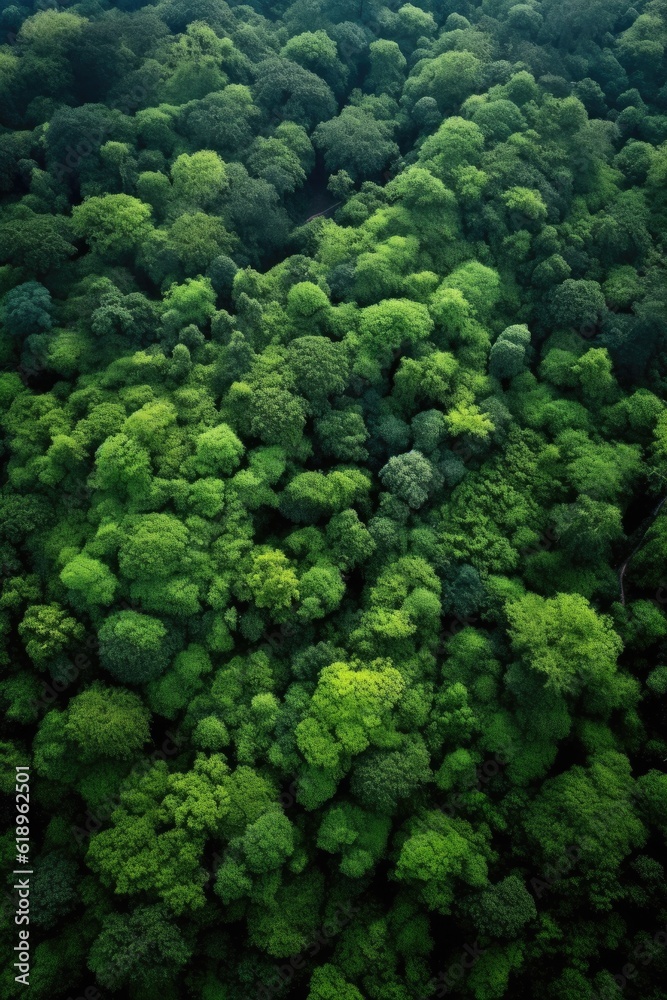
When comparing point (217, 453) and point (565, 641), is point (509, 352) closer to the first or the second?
point (565, 641)

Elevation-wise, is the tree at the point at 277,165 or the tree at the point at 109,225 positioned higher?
the tree at the point at 277,165

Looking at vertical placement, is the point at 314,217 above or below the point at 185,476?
above

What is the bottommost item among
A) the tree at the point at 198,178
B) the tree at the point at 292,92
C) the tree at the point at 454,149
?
the tree at the point at 198,178

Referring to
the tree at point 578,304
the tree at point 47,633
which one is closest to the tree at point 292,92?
the tree at point 578,304

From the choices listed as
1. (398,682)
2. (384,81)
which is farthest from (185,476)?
(384,81)

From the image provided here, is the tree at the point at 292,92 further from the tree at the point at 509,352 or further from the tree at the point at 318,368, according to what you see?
the tree at the point at 509,352

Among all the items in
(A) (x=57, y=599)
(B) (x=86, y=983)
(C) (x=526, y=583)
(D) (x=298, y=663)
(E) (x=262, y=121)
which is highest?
(E) (x=262, y=121)

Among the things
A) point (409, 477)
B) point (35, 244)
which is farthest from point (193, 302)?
point (409, 477)

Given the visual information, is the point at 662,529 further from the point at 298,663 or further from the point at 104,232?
the point at 104,232
